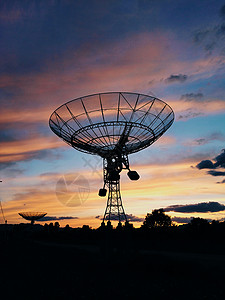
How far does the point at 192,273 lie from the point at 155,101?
49.3 feet

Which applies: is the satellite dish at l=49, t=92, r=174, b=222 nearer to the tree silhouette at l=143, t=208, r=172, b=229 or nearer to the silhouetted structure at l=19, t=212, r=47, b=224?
the silhouetted structure at l=19, t=212, r=47, b=224

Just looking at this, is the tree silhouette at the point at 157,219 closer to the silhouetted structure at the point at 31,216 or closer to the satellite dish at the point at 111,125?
the silhouetted structure at the point at 31,216

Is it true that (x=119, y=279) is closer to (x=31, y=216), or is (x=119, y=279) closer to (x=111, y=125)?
(x=111, y=125)

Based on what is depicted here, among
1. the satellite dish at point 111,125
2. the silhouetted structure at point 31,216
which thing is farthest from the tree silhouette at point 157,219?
the satellite dish at point 111,125

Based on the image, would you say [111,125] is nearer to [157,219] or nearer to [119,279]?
[119,279]

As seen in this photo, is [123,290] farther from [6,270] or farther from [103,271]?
[6,270]

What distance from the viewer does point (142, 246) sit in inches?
1451

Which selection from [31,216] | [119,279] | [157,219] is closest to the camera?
[119,279]

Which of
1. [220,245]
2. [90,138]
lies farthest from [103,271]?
[220,245]

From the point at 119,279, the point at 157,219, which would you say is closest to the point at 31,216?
the point at 157,219

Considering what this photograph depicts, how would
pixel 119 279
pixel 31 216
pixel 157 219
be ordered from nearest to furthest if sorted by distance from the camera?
pixel 119 279 → pixel 31 216 → pixel 157 219

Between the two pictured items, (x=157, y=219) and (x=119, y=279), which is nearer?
(x=119, y=279)

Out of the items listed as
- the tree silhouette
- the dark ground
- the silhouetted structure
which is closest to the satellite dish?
the dark ground

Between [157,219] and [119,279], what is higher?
[157,219]
